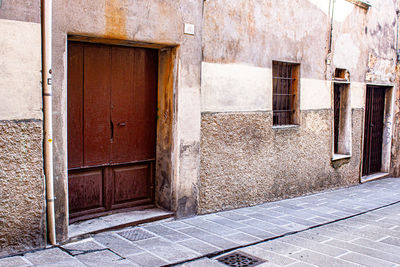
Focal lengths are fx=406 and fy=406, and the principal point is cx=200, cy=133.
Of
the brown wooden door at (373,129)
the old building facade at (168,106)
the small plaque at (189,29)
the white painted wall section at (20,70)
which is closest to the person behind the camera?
the white painted wall section at (20,70)

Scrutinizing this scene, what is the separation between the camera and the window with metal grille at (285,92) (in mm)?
7074

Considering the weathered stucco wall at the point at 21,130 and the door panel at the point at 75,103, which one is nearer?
the weathered stucco wall at the point at 21,130

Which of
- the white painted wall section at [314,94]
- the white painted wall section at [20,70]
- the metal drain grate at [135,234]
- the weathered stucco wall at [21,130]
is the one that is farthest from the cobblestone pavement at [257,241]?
the white painted wall section at [314,94]

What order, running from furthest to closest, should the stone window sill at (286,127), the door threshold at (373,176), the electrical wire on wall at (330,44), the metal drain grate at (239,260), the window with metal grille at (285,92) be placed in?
1. the door threshold at (373,176)
2. the electrical wire on wall at (330,44)
3. the window with metal grille at (285,92)
4. the stone window sill at (286,127)
5. the metal drain grate at (239,260)

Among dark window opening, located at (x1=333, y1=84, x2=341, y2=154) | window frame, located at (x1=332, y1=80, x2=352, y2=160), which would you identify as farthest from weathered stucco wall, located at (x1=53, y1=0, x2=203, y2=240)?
dark window opening, located at (x1=333, y1=84, x2=341, y2=154)

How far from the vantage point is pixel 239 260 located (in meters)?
4.21

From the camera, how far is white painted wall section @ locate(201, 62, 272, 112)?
5746 millimetres

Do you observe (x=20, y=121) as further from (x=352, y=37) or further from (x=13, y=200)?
(x=352, y=37)

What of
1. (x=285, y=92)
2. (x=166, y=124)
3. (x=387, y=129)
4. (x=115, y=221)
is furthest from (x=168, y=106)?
(x=387, y=129)

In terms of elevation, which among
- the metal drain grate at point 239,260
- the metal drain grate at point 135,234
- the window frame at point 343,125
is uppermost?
the window frame at point 343,125

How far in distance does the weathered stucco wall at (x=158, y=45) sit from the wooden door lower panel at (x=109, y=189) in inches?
13.1

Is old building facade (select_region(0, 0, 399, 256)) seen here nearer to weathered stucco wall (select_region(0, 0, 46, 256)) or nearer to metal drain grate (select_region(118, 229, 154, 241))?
weathered stucco wall (select_region(0, 0, 46, 256))

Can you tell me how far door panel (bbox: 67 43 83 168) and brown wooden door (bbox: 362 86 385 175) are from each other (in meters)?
7.19

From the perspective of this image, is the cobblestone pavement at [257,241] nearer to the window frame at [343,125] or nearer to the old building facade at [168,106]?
the old building facade at [168,106]
